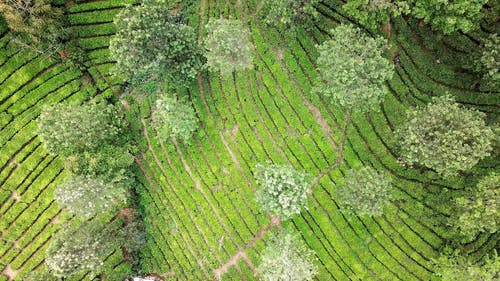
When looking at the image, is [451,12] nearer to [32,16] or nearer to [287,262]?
[287,262]

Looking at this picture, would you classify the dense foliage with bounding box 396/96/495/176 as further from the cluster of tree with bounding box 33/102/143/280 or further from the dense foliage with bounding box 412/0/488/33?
the cluster of tree with bounding box 33/102/143/280

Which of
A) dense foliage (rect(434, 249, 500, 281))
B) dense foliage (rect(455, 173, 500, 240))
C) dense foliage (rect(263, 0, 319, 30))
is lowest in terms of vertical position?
dense foliage (rect(434, 249, 500, 281))

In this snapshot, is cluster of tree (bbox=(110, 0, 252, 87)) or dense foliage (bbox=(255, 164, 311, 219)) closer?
dense foliage (bbox=(255, 164, 311, 219))

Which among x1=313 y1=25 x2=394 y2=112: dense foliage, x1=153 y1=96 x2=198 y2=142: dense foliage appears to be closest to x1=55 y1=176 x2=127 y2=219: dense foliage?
x1=153 y1=96 x2=198 y2=142: dense foliage

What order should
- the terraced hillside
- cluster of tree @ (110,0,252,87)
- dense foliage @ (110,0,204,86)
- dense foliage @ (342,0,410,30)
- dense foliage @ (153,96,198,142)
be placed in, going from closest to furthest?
1. dense foliage @ (342,0,410,30)
2. dense foliage @ (110,0,204,86)
3. cluster of tree @ (110,0,252,87)
4. dense foliage @ (153,96,198,142)
5. the terraced hillside

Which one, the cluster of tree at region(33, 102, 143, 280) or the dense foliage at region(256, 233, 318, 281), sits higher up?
the cluster of tree at region(33, 102, 143, 280)

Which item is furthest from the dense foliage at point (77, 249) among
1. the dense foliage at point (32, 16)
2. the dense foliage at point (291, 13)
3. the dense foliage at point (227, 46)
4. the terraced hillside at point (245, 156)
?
the dense foliage at point (291, 13)

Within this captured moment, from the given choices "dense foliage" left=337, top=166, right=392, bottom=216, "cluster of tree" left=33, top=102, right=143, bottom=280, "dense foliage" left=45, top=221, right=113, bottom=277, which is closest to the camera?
"dense foliage" left=337, top=166, right=392, bottom=216

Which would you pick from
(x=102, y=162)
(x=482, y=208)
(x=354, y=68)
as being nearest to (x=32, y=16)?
(x=102, y=162)
